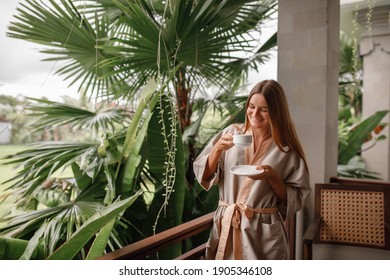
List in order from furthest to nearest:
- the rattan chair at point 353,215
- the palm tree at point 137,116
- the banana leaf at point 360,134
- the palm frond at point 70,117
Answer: the banana leaf at point 360,134
the palm frond at point 70,117
the rattan chair at point 353,215
the palm tree at point 137,116

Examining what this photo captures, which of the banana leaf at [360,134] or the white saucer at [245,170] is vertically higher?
the banana leaf at [360,134]

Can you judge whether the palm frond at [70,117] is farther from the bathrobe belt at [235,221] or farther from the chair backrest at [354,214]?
the chair backrest at [354,214]

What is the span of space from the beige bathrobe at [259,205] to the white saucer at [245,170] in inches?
1.3

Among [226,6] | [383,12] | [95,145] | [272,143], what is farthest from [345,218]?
[383,12]

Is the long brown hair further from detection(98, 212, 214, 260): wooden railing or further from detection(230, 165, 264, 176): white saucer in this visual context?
detection(98, 212, 214, 260): wooden railing

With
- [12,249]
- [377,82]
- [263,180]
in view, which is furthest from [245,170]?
[377,82]

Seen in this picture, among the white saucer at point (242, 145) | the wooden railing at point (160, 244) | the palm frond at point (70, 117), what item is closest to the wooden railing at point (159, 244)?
the wooden railing at point (160, 244)

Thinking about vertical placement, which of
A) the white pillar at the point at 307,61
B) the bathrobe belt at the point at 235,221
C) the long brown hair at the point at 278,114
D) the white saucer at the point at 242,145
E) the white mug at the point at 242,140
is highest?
the white pillar at the point at 307,61

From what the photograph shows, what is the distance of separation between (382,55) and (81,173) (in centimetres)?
380

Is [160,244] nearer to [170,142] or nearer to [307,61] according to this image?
[170,142]

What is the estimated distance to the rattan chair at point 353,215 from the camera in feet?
5.16

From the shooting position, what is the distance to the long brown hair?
3.56 ft

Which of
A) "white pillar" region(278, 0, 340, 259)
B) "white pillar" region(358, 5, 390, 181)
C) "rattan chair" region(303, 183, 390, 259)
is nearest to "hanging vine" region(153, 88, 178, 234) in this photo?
"white pillar" region(278, 0, 340, 259)
